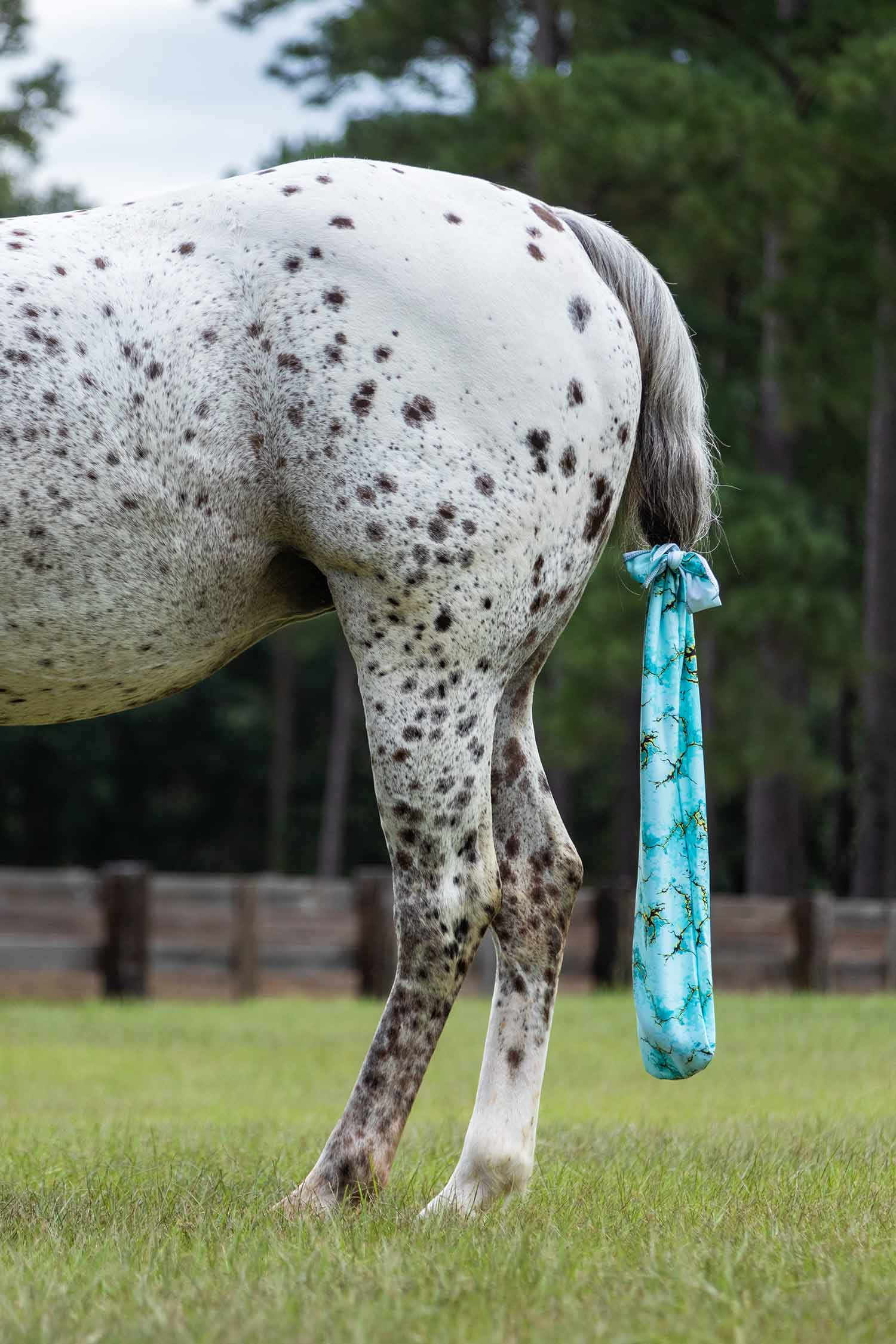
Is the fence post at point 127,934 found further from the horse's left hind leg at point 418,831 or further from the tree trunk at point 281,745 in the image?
the tree trunk at point 281,745

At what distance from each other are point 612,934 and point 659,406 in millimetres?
11748

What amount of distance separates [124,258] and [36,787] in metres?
36.8

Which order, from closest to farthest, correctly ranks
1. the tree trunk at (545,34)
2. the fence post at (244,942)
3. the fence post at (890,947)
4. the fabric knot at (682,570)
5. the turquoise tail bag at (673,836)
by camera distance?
1. the turquoise tail bag at (673,836)
2. the fabric knot at (682,570)
3. the fence post at (244,942)
4. the fence post at (890,947)
5. the tree trunk at (545,34)

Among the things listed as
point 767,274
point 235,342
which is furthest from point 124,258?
point 767,274

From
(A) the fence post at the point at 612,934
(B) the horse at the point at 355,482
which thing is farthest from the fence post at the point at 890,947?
(B) the horse at the point at 355,482

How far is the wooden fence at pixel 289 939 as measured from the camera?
13.7 metres

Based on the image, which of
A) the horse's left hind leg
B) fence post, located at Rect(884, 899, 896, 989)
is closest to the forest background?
fence post, located at Rect(884, 899, 896, 989)

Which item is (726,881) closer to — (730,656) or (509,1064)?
(730,656)

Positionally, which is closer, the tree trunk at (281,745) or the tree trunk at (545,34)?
the tree trunk at (545,34)

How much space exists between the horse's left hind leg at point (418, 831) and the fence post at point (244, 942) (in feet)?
36.6

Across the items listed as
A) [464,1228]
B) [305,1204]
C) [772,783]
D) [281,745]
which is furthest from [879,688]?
[281,745]

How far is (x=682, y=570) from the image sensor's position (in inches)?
145

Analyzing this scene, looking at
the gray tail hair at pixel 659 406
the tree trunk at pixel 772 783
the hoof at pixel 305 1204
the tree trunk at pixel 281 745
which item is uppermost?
the gray tail hair at pixel 659 406

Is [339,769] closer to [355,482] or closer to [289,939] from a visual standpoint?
[289,939]
